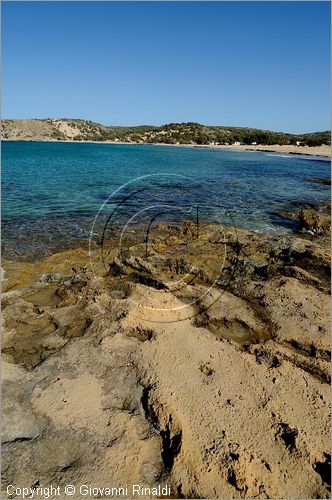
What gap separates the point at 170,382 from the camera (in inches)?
203

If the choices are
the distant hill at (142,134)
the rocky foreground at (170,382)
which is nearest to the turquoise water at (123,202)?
the rocky foreground at (170,382)

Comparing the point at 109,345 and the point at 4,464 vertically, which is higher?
the point at 109,345

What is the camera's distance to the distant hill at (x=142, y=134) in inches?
4070

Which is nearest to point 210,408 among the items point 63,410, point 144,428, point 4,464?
point 144,428

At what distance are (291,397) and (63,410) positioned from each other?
10.4 ft

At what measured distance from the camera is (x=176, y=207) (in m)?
19.1

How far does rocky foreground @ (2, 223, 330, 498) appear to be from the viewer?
13.3 ft

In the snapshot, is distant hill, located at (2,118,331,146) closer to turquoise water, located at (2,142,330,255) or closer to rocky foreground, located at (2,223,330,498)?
turquoise water, located at (2,142,330,255)

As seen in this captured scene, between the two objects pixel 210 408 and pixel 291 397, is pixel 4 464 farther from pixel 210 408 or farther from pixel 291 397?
pixel 291 397

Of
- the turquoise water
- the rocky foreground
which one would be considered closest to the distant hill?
the turquoise water

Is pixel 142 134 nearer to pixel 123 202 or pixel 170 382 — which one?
pixel 123 202

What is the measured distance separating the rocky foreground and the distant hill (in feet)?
308

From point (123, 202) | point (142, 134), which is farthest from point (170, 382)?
point (142, 134)

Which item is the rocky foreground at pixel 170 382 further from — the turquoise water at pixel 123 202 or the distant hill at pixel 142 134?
the distant hill at pixel 142 134
